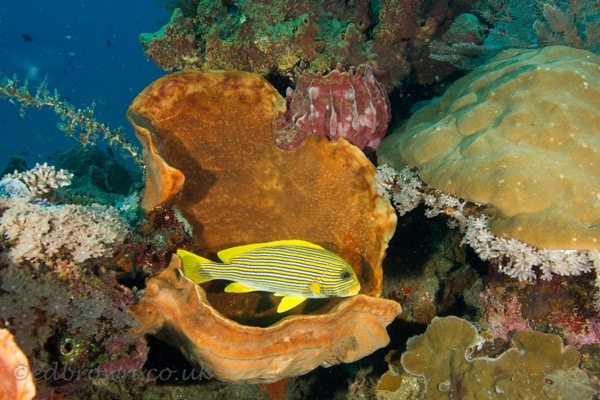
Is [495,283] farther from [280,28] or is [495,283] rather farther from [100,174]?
[100,174]

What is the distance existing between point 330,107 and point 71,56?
99.1 meters

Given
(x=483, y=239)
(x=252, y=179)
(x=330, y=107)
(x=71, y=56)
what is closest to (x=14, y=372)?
(x=252, y=179)

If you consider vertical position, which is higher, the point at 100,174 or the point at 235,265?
the point at 235,265

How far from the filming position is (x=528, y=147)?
87.6 inches

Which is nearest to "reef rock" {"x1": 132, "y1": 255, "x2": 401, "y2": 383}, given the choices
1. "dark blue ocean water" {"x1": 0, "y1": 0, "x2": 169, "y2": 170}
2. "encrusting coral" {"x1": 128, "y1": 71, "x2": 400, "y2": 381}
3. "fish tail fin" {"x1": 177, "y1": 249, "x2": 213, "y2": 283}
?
"fish tail fin" {"x1": 177, "y1": 249, "x2": 213, "y2": 283}

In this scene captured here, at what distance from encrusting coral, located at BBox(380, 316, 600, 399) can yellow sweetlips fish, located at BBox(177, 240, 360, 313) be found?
3.62 feet

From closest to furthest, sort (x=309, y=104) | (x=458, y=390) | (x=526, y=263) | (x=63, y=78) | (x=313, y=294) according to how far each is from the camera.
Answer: (x=526, y=263), (x=313, y=294), (x=458, y=390), (x=309, y=104), (x=63, y=78)

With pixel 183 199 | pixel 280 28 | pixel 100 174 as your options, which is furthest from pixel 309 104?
pixel 100 174

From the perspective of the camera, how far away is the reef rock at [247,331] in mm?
2070

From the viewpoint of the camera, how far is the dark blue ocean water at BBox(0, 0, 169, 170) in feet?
203

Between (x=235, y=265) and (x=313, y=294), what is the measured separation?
0.56 m

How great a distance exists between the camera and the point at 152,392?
2.81m

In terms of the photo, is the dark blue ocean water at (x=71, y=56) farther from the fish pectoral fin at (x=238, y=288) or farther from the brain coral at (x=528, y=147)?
the brain coral at (x=528, y=147)

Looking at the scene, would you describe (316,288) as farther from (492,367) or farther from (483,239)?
(492,367)
